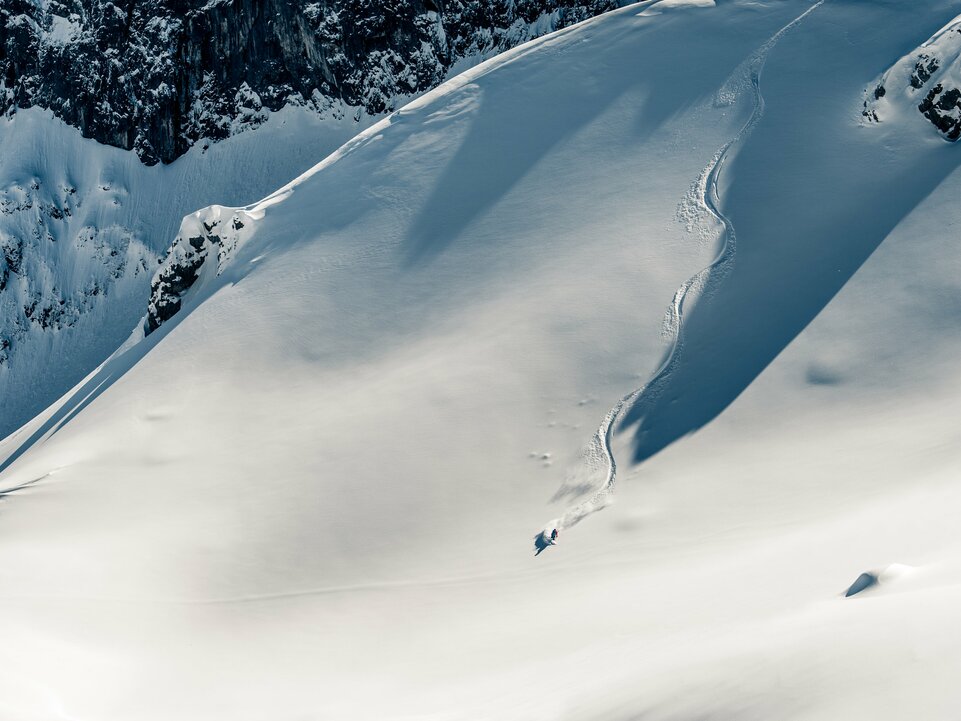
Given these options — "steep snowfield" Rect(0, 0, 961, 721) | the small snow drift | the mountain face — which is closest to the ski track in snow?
"steep snowfield" Rect(0, 0, 961, 721)

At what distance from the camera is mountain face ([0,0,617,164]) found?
7462 cm

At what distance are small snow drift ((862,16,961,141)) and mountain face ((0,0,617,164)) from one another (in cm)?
4912

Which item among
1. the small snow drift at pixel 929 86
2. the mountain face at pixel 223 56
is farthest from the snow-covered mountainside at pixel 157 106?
the small snow drift at pixel 929 86

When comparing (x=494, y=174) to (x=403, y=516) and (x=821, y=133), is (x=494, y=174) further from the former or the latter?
(x=403, y=516)

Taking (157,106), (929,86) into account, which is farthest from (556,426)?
(157,106)

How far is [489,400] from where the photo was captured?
2006 centimetres

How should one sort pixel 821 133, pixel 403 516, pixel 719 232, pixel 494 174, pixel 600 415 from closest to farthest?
pixel 403 516
pixel 600 415
pixel 719 232
pixel 821 133
pixel 494 174

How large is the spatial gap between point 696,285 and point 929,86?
31.8 ft

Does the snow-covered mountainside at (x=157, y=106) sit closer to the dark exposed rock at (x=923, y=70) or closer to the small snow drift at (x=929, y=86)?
the small snow drift at (x=929, y=86)

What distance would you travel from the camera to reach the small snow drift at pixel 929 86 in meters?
24.4

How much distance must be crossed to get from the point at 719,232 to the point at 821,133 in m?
5.01

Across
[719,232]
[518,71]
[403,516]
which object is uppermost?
[518,71]

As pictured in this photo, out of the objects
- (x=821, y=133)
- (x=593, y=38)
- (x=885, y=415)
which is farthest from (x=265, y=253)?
(x=885, y=415)

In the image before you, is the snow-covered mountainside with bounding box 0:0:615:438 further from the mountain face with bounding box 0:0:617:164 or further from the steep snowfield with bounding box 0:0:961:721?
the steep snowfield with bounding box 0:0:961:721
